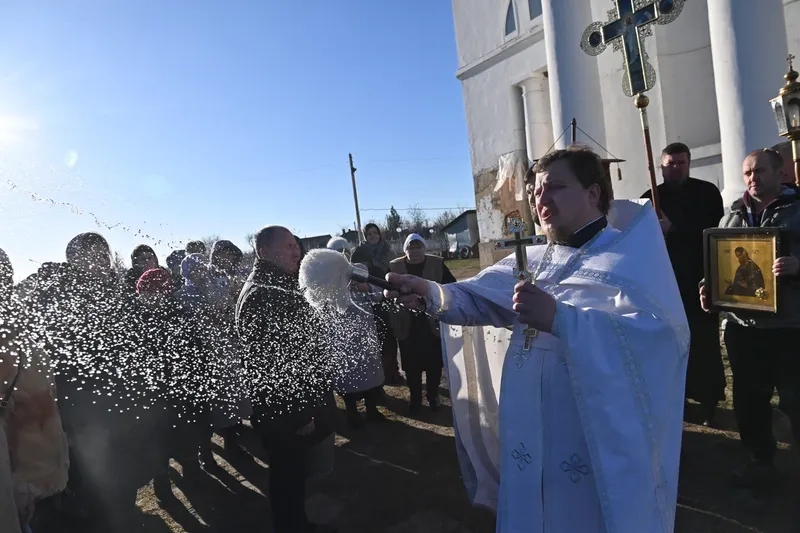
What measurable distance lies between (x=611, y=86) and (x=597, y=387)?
27.7 feet

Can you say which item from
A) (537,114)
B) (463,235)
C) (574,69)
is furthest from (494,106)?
(463,235)

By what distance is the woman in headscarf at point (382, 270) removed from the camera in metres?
6.41

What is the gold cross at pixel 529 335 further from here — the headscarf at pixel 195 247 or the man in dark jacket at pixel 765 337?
the headscarf at pixel 195 247

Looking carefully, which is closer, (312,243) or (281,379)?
(281,379)

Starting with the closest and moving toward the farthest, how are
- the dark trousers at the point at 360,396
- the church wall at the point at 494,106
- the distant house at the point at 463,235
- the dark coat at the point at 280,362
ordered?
1. the dark coat at the point at 280,362
2. the dark trousers at the point at 360,396
3. the church wall at the point at 494,106
4. the distant house at the point at 463,235

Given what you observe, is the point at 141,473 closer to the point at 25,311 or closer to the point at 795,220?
the point at 25,311

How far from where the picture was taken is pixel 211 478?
183 inches

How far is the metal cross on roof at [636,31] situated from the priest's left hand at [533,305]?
3981mm

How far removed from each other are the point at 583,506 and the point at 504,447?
35 cm

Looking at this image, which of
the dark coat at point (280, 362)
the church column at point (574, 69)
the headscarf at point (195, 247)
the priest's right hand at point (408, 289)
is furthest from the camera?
the church column at point (574, 69)

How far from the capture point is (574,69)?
26.9 ft

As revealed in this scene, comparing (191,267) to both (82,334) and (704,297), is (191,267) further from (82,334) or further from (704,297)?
(704,297)

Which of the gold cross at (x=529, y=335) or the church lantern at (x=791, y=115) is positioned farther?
the church lantern at (x=791, y=115)

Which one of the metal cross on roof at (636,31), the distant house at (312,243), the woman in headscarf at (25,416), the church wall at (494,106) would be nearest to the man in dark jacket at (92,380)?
the woman in headscarf at (25,416)
